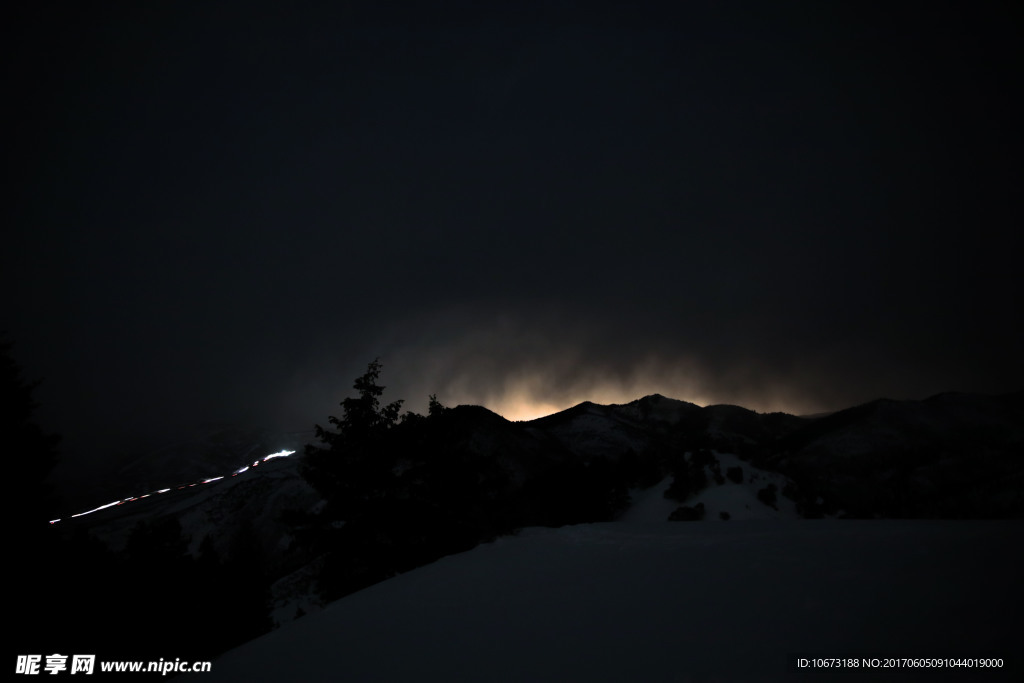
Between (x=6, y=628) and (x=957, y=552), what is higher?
(x=957, y=552)

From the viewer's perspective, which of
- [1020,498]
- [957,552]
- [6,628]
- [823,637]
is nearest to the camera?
[823,637]

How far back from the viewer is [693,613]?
372 cm

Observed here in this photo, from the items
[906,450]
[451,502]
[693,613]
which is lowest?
[906,450]

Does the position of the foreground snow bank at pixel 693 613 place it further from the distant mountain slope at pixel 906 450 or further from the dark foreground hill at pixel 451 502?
the distant mountain slope at pixel 906 450

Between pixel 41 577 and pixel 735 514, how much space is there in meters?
44.6

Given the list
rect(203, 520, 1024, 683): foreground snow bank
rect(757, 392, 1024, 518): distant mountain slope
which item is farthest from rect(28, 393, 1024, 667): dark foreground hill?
rect(203, 520, 1024, 683): foreground snow bank

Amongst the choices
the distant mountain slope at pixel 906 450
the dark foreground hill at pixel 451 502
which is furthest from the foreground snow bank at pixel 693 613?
the distant mountain slope at pixel 906 450

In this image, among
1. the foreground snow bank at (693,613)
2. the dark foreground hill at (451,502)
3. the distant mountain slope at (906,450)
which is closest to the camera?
the foreground snow bank at (693,613)

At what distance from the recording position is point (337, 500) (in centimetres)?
1717

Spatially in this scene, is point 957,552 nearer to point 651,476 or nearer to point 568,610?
point 568,610

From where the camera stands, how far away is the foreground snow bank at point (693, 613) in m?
2.87

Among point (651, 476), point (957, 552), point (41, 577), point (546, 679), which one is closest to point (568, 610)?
point (546, 679)

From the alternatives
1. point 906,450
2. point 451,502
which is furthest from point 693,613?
point 906,450

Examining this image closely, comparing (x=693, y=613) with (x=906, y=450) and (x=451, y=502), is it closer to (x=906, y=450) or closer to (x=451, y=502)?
(x=451, y=502)
